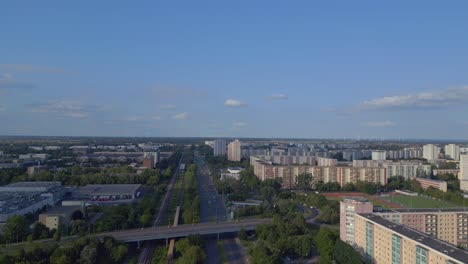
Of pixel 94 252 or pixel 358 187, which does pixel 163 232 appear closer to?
pixel 94 252

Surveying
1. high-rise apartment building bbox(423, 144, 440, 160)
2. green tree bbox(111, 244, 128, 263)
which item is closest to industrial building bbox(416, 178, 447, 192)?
green tree bbox(111, 244, 128, 263)

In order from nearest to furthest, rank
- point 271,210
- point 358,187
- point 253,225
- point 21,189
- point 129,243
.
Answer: point 129,243, point 253,225, point 271,210, point 21,189, point 358,187

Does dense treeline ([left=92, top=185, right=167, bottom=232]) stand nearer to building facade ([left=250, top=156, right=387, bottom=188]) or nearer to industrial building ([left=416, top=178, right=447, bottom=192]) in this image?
building facade ([left=250, top=156, right=387, bottom=188])

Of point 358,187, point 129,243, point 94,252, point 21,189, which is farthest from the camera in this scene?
point 358,187

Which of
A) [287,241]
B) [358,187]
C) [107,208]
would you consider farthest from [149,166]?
[287,241]

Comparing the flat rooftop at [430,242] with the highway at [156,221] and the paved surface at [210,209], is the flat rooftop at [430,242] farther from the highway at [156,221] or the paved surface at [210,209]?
the highway at [156,221]

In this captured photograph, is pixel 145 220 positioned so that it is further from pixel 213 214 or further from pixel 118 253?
pixel 118 253

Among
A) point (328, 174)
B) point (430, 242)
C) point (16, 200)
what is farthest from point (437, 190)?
point (16, 200)
